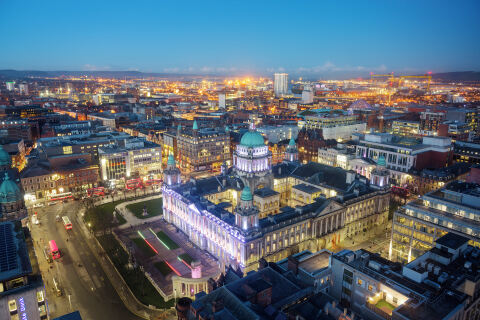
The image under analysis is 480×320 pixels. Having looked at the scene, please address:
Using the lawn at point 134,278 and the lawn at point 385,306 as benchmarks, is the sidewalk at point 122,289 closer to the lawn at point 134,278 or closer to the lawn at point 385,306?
the lawn at point 134,278

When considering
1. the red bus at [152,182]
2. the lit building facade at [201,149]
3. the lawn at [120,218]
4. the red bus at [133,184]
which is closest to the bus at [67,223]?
the lawn at [120,218]

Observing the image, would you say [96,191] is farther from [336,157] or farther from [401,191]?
[401,191]

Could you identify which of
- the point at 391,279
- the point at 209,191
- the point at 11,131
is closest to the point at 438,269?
the point at 391,279

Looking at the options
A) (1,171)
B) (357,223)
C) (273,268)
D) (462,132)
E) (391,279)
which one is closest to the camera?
(391,279)

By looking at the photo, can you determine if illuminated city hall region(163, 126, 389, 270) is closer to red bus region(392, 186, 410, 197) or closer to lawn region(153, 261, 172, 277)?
lawn region(153, 261, 172, 277)

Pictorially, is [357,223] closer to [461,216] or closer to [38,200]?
[461,216]

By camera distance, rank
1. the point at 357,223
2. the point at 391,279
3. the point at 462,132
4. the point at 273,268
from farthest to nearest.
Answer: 1. the point at 462,132
2. the point at 357,223
3. the point at 273,268
4. the point at 391,279

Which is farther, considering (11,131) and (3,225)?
(11,131)
